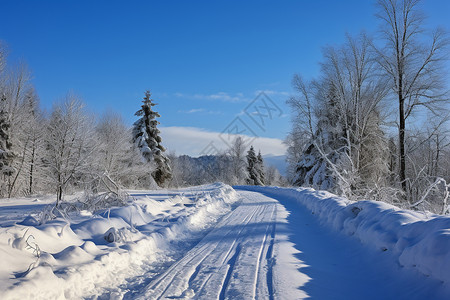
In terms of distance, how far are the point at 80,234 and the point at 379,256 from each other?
17.3 ft

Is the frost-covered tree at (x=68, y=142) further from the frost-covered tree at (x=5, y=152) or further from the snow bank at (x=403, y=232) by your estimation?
the snow bank at (x=403, y=232)

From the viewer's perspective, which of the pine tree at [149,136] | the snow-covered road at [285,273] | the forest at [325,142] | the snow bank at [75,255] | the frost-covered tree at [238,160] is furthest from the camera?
the frost-covered tree at [238,160]

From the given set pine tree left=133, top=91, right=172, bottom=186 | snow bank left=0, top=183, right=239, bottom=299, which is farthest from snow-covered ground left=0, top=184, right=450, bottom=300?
pine tree left=133, top=91, right=172, bottom=186

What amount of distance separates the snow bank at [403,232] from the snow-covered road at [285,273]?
0.51ft

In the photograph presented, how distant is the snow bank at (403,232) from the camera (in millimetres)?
3180

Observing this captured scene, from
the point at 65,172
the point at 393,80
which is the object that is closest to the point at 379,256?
the point at 393,80

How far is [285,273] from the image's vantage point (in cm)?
404

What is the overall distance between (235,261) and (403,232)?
2.60 metres

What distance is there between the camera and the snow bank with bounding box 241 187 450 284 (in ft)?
10.4

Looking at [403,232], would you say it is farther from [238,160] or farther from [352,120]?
[238,160]

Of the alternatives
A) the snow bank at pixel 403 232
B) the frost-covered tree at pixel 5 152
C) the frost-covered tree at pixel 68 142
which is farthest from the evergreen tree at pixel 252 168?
the snow bank at pixel 403 232

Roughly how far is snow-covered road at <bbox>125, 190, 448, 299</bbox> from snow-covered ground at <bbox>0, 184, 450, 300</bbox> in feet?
0.05

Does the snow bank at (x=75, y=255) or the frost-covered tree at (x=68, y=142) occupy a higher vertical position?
the frost-covered tree at (x=68, y=142)

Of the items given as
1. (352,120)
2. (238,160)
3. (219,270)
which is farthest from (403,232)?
(238,160)
